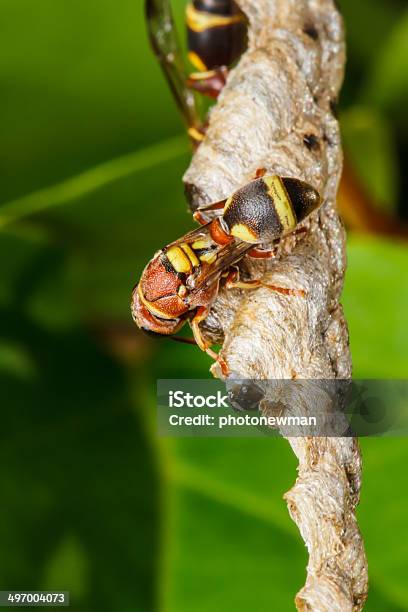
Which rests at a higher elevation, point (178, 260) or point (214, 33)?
point (214, 33)

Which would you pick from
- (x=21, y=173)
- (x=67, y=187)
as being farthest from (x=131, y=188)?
(x=21, y=173)

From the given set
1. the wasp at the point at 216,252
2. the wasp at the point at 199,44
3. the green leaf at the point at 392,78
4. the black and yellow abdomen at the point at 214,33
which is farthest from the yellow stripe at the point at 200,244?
the green leaf at the point at 392,78

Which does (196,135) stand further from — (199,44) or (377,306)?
(377,306)

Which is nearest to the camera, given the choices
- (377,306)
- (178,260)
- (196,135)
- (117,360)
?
(178,260)

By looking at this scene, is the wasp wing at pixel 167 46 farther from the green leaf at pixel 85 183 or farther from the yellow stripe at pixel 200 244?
the yellow stripe at pixel 200 244

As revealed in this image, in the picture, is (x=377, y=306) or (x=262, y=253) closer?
(x=262, y=253)

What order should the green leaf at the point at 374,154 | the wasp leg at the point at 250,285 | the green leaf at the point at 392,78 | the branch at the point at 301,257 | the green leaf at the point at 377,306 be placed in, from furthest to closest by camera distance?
the green leaf at the point at 392,78, the green leaf at the point at 374,154, the green leaf at the point at 377,306, the wasp leg at the point at 250,285, the branch at the point at 301,257

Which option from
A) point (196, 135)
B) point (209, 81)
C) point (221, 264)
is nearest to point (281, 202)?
point (221, 264)
